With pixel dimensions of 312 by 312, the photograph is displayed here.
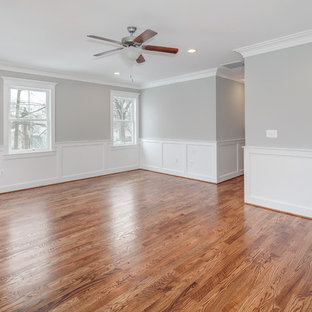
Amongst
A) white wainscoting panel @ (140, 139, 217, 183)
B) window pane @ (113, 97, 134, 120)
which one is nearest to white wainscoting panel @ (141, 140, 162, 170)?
white wainscoting panel @ (140, 139, 217, 183)

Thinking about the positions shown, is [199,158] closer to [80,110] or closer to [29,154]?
[80,110]

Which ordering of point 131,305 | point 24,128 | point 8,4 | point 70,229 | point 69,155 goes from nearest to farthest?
1. point 131,305
2. point 8,4
3. point 70,229
4. point 24,128
5. point 69,155

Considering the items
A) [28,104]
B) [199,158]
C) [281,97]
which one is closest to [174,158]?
[199,158]

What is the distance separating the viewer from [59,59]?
433 centimetres

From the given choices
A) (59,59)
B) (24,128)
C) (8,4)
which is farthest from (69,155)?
(8,4)

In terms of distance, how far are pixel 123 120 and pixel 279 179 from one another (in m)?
4.60

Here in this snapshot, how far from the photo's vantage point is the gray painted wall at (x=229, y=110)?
17.6 feet

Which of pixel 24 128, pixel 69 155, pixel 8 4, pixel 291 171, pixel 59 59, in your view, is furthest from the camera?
pixel 69 155

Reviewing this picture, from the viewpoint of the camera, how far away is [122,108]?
22.5ft

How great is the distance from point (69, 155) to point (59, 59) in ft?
7.47

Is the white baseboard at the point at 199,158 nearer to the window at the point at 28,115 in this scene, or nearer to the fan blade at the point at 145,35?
the window at the point at 28,115

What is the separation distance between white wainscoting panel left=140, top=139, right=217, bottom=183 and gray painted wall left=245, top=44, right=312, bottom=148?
5.50 ft

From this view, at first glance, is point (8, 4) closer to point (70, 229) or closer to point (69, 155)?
point (70, 229)

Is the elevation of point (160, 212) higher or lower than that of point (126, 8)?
lower
